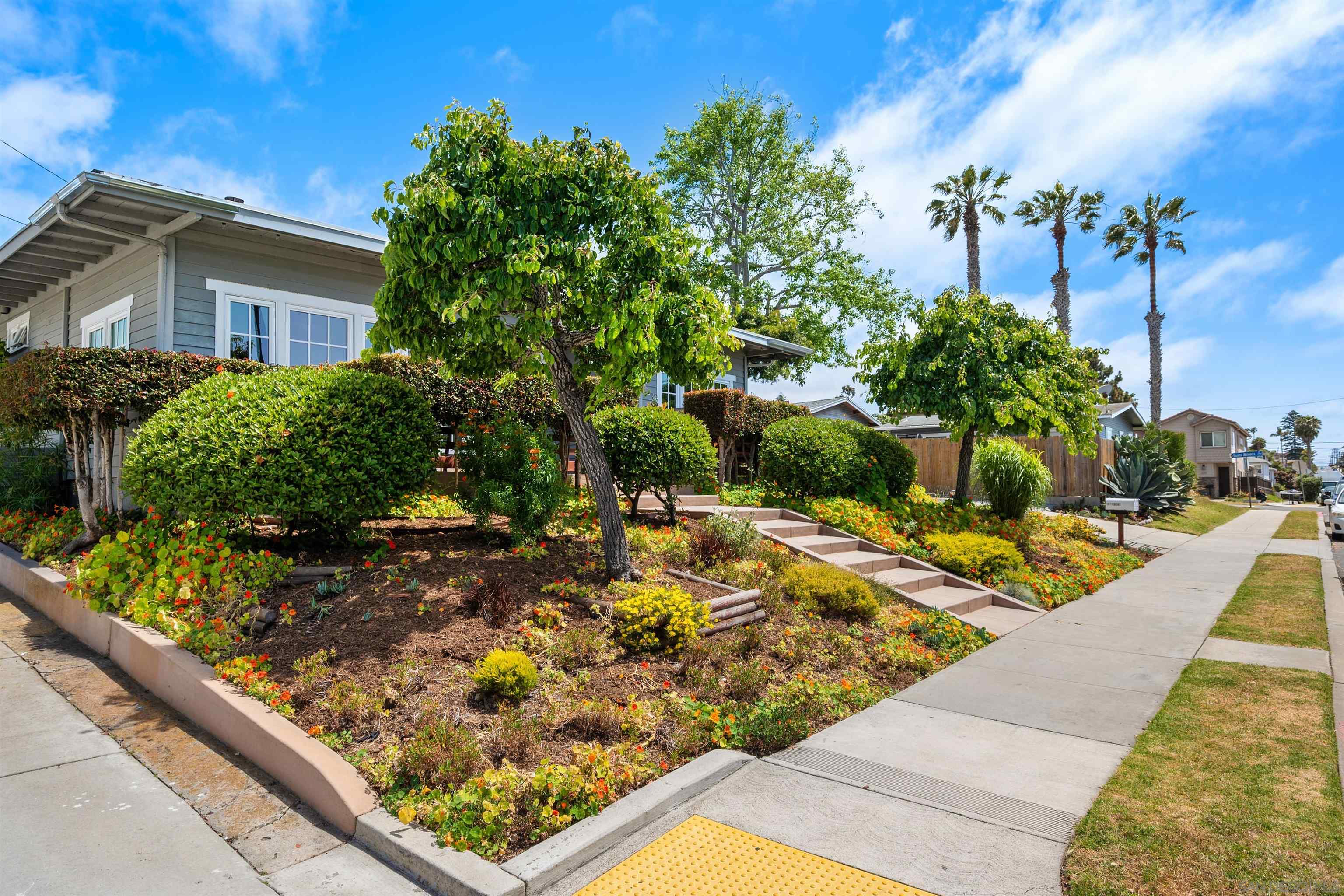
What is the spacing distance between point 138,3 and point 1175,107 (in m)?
13.8

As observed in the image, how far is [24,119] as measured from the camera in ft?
35.8

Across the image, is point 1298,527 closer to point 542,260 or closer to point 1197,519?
point 1197,519

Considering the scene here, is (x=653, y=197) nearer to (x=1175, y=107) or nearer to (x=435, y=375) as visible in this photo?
(x=435, y=375)

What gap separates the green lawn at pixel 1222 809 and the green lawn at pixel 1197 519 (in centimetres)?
1412

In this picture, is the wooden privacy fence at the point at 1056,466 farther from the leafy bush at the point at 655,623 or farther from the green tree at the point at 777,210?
the leafy bush at the point at 655,623

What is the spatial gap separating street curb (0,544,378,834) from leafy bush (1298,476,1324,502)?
6470 centimetres

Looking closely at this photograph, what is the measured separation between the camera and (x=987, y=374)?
11672 mm

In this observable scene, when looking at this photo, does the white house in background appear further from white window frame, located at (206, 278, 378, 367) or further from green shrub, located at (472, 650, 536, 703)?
green shrub, located at (472, 650, 536, 703)

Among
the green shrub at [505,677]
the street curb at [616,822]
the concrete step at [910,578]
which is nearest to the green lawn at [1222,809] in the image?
the street curb at [616,822]

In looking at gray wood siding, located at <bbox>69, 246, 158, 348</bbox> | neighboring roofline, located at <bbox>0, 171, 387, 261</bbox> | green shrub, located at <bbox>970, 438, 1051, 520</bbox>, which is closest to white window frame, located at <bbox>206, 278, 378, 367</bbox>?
gray wood siding, located at <bbox>69, 246, 158, 348</bbox>

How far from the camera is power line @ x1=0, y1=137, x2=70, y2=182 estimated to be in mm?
10641

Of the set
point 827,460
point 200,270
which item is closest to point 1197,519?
point 827,460

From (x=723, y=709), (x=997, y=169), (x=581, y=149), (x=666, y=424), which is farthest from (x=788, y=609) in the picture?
(x=997, y=169)

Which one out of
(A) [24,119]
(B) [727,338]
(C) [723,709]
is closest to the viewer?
(C) [723,709]
